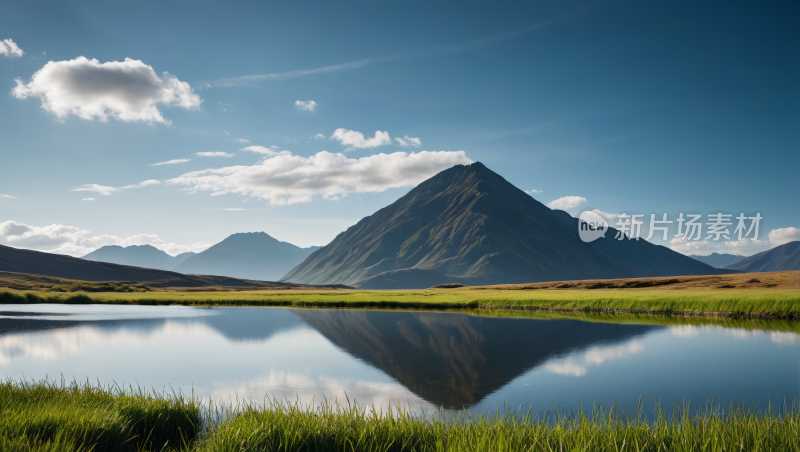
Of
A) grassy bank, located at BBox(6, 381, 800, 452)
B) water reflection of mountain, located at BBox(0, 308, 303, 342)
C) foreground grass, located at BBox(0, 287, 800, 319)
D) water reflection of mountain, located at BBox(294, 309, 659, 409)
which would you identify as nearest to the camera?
grassy bank, located at BBox(6, 381, 800, 452)

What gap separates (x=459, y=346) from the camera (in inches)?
1123

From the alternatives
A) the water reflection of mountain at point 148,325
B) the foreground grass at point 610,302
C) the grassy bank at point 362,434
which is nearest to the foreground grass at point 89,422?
the grassy bank at point 362,434

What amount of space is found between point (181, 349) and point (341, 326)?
1673 centimetres

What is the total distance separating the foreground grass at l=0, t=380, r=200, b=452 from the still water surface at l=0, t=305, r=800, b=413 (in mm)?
4718

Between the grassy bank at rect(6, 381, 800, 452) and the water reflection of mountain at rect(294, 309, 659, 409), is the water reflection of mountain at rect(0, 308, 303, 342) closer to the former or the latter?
the water reflection of mountain at rect(294, 309, 659, 409)

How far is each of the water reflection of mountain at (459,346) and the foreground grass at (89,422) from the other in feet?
27.6

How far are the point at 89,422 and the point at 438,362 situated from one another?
17103 millimetres

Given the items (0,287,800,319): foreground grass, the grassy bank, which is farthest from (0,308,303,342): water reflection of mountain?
(0,287,800,319): foreground grass

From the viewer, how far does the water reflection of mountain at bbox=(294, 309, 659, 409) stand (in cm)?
1847

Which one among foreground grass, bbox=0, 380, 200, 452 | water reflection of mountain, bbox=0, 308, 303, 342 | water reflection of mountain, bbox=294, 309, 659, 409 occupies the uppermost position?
foreground grass, bbox=0, 380, 200, 452

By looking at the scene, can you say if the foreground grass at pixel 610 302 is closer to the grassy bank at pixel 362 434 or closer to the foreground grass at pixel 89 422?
the grassy bank at pixel 362 434

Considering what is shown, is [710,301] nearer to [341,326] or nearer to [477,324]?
[477,324]

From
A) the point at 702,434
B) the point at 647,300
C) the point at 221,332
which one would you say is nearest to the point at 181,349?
the point at 221,332

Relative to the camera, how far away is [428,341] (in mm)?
31141
